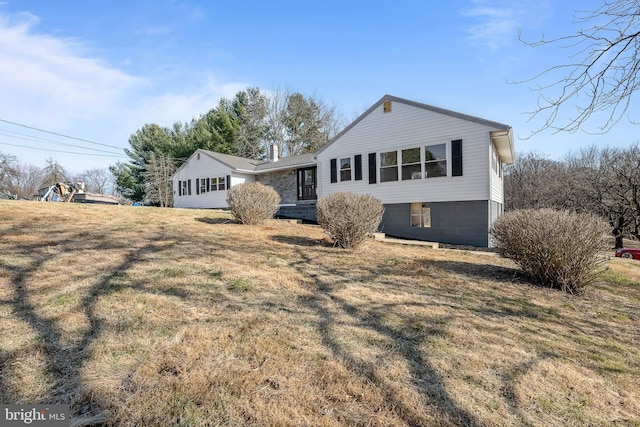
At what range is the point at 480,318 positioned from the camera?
12.5 feet

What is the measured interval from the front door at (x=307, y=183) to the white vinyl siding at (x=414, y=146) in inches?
88.5

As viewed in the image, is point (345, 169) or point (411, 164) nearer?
point (411, 164)

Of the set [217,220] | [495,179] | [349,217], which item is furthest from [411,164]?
[217,220]

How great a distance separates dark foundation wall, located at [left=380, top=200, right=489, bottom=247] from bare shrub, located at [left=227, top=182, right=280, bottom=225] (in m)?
5.53

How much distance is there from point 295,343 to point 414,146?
11.3 meters

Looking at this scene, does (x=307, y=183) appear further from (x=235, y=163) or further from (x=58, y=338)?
(x=58, y=338)

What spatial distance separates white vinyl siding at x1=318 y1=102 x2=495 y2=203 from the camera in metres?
11.3

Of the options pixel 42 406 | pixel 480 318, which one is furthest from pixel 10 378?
pixel 480 318

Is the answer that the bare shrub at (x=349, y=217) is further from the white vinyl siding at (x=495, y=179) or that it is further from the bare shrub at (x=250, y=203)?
the white vinyl siding at (x=495, y=179)

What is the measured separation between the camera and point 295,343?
286 cm

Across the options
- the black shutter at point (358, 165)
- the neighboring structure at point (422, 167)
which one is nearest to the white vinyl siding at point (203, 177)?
the neighboring structure at point (422, 167)

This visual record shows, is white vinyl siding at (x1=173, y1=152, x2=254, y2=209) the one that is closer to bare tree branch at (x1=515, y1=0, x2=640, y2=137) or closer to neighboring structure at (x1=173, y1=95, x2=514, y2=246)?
neighboring structure at (x1=173, y1=95, x2=514, y2=246)

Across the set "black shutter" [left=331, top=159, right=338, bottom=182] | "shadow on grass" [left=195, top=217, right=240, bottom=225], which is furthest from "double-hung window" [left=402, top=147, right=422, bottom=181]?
"shadow on grass" [left=195, top=217, right=240, bottom=225]

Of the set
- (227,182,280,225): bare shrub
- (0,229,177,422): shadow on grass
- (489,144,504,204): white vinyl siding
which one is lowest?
(0,229,177,422): shadow on grass
